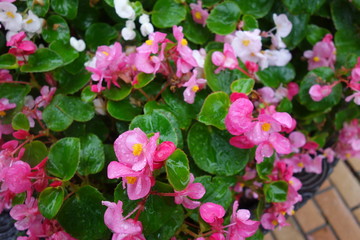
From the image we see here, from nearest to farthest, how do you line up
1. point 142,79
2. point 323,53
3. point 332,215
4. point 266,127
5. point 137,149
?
point 137,149 → point 266,127 → point 142,79 → point 323,53 → point 332,215

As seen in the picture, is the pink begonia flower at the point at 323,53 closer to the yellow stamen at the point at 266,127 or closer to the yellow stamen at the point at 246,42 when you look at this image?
the yellow stamen at the point at 246,42

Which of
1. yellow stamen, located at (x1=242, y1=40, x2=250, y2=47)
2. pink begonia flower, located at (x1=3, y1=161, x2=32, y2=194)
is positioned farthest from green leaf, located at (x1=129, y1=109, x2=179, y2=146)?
yellow stamen, located at (x1=242, y1=40, x2=250, y2=47)

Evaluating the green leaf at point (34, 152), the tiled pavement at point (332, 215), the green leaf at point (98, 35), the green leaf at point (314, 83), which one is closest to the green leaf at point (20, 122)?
the green leaf at point (34, 152)

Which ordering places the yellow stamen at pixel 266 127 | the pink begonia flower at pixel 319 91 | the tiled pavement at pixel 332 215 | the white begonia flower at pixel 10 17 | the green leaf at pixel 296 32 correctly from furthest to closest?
the tiled pavement at pixel 332 215 → the green leaf at pixel 296 32 → the pink begonia flower at pixel 319 91 → the white begonia flower at pixel 10 17 → the yellow stamen at pixel 266 127

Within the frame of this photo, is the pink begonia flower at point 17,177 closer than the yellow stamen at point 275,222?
Yes

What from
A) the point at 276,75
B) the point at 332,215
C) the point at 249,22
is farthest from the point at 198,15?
the point at 332,215

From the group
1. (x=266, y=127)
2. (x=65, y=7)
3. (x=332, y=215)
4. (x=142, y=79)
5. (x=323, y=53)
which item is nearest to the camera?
(x=266, y=127)

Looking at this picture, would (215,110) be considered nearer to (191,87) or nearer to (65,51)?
(191,87)

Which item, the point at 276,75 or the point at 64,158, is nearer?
the point at 64,158

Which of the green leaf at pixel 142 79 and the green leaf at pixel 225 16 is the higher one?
the green leaf at pixel 225 16
